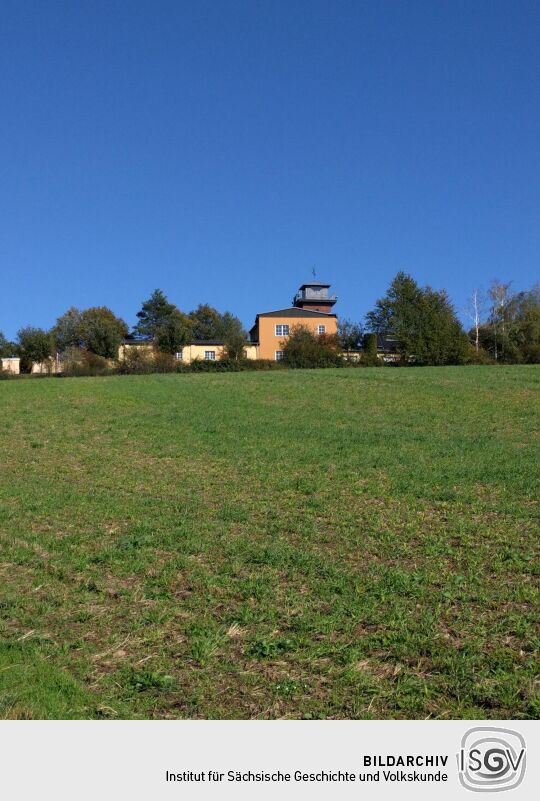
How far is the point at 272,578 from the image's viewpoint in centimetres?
621

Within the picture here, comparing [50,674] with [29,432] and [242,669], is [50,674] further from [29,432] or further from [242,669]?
[29,432]

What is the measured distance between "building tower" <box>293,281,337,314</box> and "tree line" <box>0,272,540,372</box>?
2374 centimetres

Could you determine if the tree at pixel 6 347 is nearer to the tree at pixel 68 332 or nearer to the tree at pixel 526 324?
the tree at pixel 68 332

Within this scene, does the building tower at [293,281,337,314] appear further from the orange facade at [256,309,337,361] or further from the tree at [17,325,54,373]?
the tree at [17,325,54,373]

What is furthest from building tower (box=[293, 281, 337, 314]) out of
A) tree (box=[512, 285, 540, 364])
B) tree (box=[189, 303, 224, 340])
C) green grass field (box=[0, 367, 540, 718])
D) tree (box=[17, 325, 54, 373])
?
green grass field (box=[0, 367, 540, 718])

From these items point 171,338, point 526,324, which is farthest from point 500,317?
point 171,338

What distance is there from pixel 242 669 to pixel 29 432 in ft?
43.0

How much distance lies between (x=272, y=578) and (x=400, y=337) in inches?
2232

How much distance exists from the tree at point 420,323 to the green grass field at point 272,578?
43404 mm

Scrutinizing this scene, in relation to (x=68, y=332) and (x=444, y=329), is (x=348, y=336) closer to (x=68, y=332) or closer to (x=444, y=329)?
(x=444, y=329)

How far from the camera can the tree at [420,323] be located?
5616cm

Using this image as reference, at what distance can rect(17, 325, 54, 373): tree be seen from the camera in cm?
5919
